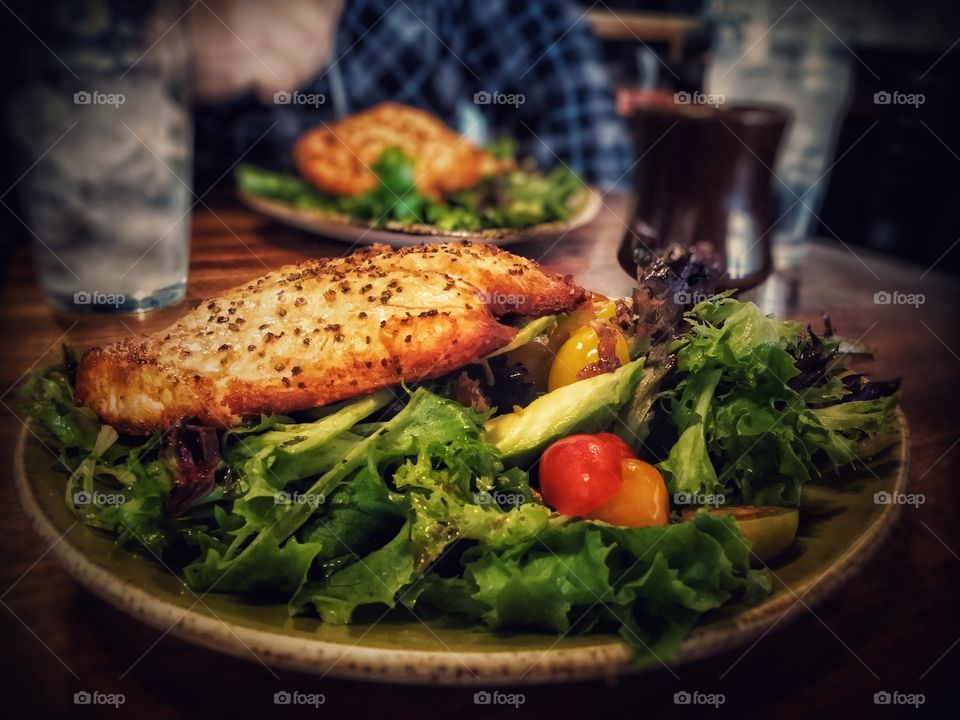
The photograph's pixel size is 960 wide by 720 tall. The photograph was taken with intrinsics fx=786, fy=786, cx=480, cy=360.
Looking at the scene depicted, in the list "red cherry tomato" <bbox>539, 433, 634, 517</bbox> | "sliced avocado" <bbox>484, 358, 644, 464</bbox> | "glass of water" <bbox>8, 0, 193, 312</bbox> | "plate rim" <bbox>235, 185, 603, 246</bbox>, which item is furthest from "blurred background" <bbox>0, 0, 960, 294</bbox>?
"red cherry tomato" <bbox>539, 433, 634, 517</bbox>

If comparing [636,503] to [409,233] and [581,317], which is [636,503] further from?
[409,233]

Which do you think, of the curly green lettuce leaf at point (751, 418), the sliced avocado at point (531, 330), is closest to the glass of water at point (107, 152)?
the sliced avocado at point (531, 330)

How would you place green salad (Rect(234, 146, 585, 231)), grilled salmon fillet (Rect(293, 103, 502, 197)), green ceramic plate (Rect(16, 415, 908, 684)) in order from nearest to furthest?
green ceramic plate (Rect(16, 415, 908, 684))
green salad (Rect(234, 146, 585, 231))
grilled salmon fillet (Rect(293, 103, 502, 197))

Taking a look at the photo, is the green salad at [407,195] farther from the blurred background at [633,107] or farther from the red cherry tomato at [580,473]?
the red cherry tomato at [580,473]

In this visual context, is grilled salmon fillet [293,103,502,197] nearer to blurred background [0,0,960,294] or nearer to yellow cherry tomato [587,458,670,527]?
blurred background [0,0,960,294]

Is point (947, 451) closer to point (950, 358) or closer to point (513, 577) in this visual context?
point (950, 358)
